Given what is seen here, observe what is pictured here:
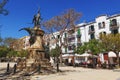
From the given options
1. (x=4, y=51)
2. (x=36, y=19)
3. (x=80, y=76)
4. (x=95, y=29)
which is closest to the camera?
(x=80, y=76)

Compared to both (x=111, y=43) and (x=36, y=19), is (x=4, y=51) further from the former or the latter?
(x=36, y=19)

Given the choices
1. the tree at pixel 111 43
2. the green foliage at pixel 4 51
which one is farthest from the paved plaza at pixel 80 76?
the green foliage at pixel 4 51

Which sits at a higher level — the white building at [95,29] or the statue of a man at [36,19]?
the white building at [95,29]

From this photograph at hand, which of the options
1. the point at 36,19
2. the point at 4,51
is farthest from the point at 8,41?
the point at 36,19

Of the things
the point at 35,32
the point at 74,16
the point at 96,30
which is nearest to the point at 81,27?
the point at 96,30

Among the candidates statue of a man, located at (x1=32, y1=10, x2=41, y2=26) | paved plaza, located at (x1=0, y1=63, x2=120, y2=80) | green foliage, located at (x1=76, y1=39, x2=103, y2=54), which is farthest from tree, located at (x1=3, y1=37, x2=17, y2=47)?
paved plaza, located at (x1=0, y1=63, x2=120, y2=80)

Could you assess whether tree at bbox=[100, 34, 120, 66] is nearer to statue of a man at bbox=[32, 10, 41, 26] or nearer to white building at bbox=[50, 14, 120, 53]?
white building at bbox=[50, 14, 120, 53]

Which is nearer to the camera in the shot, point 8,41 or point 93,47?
point 93,47

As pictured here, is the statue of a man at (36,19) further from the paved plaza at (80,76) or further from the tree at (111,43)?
the tree at (111,43)

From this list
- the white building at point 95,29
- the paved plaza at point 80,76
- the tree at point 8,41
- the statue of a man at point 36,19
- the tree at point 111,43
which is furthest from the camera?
the tree at point 8,41

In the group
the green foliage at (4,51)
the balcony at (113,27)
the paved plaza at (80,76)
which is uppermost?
the balcony at (113,27)

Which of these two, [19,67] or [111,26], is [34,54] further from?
[111,26]

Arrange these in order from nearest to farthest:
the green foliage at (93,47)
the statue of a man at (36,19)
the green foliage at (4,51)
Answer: the statue of a man at (36,19) < the green foliage at (93,47) < the green foliage at (4,51)

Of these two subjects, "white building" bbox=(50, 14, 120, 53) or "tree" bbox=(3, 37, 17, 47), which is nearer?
"white building" bbox=(50, 14, 120, 53)
